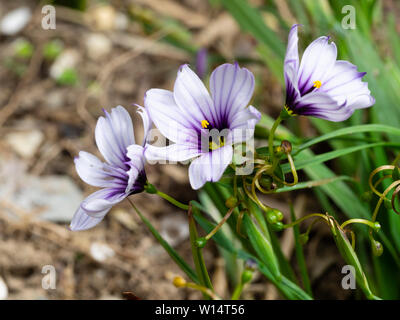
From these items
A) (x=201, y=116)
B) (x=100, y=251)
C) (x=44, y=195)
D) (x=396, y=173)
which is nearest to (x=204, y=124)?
(x=201, y=116)

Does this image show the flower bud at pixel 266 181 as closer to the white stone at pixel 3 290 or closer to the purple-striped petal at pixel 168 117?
the purple-striped petal at pixel 168 117

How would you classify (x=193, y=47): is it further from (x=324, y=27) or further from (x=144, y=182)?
(x=144, y=182)

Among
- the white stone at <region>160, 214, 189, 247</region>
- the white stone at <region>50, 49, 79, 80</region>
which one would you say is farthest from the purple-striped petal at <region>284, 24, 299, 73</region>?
the white stone at <region>50, 49, 79, 80</region>

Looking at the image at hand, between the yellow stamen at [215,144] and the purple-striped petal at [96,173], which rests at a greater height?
the yellow stamen at [215,144]

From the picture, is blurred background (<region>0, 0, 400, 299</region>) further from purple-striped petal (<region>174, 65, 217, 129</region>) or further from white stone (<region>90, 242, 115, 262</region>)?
purple-striped petal (<region>174, 65, 217, 129</region>)

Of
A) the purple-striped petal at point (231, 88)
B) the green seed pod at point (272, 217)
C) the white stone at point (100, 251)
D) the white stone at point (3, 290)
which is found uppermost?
the purple-striped petal at point (231, 88)

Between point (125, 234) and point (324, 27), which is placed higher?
point (324, 27)

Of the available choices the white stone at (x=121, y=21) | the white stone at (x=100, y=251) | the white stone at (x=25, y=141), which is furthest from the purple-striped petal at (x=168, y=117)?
the white stone at (x=121, y=21)

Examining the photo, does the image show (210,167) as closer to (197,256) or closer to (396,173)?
(197,256)

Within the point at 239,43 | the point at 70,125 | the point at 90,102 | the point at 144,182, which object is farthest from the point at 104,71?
the point at 144,182
